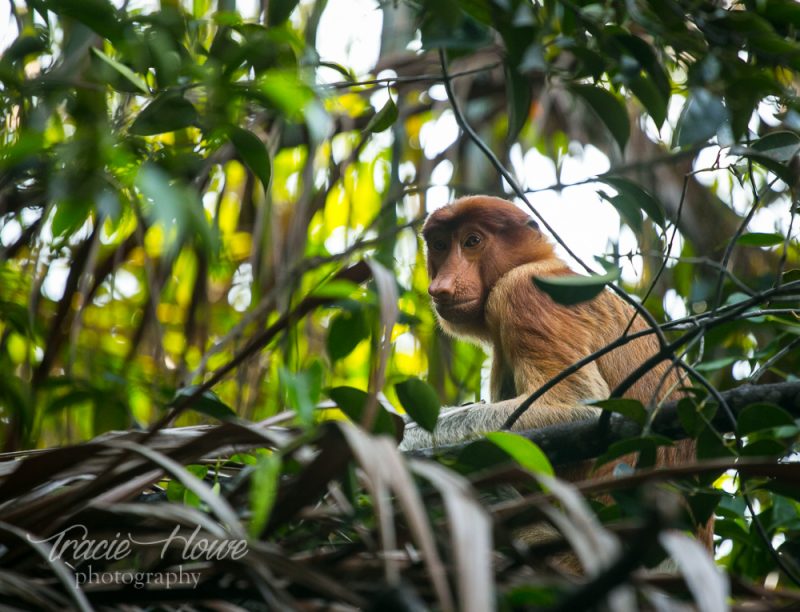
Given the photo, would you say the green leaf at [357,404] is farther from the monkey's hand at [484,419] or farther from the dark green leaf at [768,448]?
the monkey's hand at [484,419]

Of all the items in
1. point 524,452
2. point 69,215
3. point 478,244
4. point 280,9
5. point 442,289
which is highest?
point 280,9

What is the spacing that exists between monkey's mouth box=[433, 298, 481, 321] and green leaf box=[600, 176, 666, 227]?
1.97 meters

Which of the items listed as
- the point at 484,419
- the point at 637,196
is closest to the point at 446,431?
the point at 484,419

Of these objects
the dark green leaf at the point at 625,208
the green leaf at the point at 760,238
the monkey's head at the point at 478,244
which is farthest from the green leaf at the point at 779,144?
the monkey's head at the point at 478,244

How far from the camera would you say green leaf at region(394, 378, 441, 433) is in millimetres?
1913

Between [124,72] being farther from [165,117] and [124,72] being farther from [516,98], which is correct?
[516,98]

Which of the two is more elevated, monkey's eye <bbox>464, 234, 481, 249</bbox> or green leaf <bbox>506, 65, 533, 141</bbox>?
green leaf <bbox>506, 65, 533, 141</bbox>

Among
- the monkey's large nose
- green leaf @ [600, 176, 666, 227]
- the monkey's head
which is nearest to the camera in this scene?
green leaf @ [600, 176, 666, 227]

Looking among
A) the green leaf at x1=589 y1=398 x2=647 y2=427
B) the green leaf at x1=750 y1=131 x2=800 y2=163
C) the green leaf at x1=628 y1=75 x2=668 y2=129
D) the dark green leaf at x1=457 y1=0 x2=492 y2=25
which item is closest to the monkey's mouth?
the green leaf at x1=628 y1=75 x2=668 y2=129

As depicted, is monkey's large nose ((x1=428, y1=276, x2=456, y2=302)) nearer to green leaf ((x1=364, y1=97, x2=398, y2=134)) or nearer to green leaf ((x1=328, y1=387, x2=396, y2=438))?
green leaf ((x1=364, y1=97, x2=398, y2=134))

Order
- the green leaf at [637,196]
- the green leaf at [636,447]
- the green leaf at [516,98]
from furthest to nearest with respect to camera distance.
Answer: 1. the green leaf at [516,98]
2. the green leaf at [637,196]
3. the green leaf at [636,447]

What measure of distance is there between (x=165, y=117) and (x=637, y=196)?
50.2 inches

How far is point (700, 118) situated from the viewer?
2455mm

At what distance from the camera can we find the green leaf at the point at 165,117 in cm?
230
